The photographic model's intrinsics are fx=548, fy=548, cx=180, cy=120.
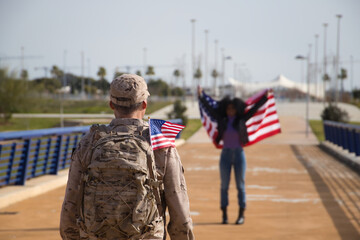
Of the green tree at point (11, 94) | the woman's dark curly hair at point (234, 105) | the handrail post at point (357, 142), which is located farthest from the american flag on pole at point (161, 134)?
the green tree at point (11, 94)

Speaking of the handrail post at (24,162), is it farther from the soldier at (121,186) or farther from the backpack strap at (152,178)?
the backpack strap at (152,178)

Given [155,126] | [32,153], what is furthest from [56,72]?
[155,126]

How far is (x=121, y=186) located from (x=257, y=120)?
6.75 metres

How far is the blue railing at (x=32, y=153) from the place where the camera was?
33.4 ft

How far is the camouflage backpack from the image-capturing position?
2656 millimetres

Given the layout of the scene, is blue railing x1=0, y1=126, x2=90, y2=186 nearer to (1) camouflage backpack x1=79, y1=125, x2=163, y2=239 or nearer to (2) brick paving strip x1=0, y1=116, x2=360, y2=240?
(2) brick paving strip x1=0, y1=116, x2=360, y2=240

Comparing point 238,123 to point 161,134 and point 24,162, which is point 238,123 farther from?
point 161,134

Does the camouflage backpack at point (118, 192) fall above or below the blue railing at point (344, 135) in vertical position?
above

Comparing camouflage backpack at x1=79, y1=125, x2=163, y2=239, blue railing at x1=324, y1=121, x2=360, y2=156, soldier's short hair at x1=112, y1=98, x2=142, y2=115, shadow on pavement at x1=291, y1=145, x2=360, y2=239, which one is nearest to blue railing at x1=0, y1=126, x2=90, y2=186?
shadow on pavement at x1=291, y1=145, x2=360, y2=239

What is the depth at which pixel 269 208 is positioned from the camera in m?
9.31

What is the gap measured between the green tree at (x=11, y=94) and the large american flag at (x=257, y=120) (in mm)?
44853

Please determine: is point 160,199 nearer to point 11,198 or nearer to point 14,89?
point 11,198

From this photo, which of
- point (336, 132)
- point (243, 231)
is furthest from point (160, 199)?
point (336, 132)

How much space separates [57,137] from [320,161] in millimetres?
9478
